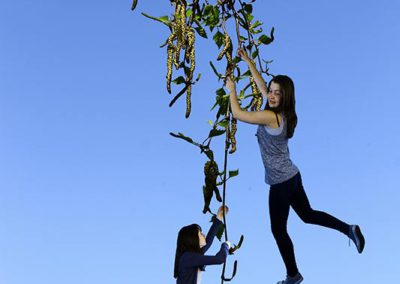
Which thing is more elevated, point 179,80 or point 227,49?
point 227,49

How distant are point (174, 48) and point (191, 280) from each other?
1523 millimetres

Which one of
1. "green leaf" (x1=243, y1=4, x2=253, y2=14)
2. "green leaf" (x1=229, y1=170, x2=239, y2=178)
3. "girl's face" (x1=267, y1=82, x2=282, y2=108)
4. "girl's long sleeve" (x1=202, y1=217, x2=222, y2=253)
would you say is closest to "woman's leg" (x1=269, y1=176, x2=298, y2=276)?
"green leaf" (x1=229, y1=170, x2=239, y2=178)

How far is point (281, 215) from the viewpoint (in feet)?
9.80

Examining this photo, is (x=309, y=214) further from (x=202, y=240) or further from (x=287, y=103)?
(x=202, y=240)

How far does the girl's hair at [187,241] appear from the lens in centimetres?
363

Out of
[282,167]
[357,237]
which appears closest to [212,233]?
[282,167]

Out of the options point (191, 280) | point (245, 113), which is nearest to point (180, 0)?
point (245, 113)

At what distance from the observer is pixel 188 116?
8.68ft

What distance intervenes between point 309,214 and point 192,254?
0.83 m

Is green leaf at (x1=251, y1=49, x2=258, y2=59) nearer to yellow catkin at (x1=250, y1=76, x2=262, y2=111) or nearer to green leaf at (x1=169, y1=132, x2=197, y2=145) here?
yellow catkin at (x1=250, y1=76, x2=262, y2=111)

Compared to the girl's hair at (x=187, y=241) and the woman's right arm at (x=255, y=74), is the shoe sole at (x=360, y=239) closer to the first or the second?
the woman's right arm at (x=255, y=74)

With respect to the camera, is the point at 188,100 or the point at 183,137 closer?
the point at 188,100

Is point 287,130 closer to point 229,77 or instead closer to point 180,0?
point 229,77

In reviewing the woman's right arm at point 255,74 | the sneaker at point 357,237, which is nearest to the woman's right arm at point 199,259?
the sneaker at point 357,237
